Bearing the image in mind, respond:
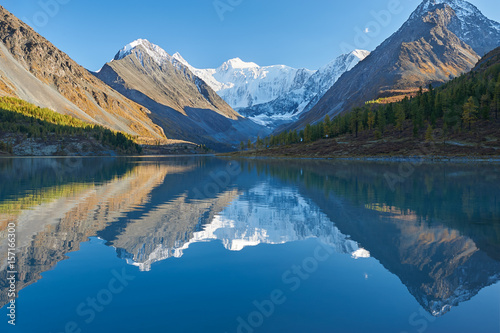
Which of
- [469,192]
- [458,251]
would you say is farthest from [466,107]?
[458,251]

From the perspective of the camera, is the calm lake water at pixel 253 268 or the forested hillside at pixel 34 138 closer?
the calm lake water at pixel 253 268

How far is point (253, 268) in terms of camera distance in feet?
45.4

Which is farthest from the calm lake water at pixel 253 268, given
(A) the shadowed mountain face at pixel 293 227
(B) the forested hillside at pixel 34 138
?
(B) the forested hillside at pixel 34 138

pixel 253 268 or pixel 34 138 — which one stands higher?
pixel 34 138

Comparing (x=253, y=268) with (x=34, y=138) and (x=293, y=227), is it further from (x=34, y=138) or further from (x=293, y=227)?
(x=34, y=138)

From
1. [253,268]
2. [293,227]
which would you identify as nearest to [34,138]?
[293,227]

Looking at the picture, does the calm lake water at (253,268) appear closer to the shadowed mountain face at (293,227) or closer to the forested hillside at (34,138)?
the shadowed mountain face at (293,227)

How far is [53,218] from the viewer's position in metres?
22.0

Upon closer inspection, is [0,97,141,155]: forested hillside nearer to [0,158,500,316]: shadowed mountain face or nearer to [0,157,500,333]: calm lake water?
[0,158,500,316]: shadowed mountain face

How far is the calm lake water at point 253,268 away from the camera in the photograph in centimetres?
949

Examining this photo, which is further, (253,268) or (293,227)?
(293,227)

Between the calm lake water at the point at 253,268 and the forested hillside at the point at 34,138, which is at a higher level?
the forested hillside at the point at 34,138

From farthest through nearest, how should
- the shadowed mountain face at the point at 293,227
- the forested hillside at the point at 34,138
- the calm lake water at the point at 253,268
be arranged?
the forested hillside at the point at 34,138 < the shadowed mountain face at the point at 293,227 < the calm lake water at the point at 253,268

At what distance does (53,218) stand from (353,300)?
20.5m
